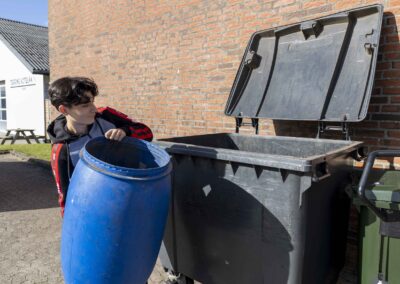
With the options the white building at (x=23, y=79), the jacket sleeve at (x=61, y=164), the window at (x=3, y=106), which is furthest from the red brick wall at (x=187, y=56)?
the window at (x=3, y=106)

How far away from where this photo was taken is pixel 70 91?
86.5 inches

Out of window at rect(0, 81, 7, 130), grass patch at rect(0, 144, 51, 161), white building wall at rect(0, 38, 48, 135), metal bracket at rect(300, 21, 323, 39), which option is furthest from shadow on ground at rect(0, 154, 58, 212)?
window at rect(0, 81, 7, 130)

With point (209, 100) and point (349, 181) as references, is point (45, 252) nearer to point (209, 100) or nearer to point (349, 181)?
point (209, 100)

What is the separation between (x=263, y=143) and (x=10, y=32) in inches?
770

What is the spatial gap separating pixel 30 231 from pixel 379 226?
4.15m

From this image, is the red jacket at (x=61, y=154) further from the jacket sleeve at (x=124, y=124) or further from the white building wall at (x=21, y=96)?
the white building wall at (x=21, y=96)

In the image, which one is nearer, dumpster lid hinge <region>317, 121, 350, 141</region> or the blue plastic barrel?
the blue plastic barrel

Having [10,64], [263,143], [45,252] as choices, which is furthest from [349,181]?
[10,64]

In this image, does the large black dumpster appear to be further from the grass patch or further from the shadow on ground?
the grass patch

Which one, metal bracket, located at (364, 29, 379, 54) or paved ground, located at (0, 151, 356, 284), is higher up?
metal bracket, located at (364, 29, 379, 54)

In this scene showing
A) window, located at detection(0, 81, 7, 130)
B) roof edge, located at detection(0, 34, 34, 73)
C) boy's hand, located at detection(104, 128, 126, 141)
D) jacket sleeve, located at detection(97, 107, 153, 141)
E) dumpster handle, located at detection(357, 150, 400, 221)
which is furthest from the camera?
window, located at detection(0, 81, 7, 130)

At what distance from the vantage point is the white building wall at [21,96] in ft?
49.5

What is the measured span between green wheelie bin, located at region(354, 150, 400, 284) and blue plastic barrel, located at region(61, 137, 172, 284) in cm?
117

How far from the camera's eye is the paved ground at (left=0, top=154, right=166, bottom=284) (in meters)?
3.44
